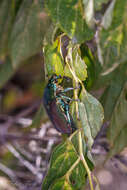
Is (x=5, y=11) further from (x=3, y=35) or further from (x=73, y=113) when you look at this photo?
(x=73, y=113)

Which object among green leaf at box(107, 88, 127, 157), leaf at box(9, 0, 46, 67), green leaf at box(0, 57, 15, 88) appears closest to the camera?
green leaf at box(107, 88, 127, 157)

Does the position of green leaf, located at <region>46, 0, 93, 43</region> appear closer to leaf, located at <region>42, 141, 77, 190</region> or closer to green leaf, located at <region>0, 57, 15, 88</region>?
leaf, located at <region>42, 141, 77, 190</region>

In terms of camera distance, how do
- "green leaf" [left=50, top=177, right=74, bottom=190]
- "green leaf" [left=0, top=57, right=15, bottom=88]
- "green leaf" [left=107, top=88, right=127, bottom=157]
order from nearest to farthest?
"green leaf" [left=50, top=177, right=74, bottom=190]
"green leaf" [left=107, top=88, right=127, bottom=157]
"green leaf" [left=0, top=57, right=15, bottom=88]

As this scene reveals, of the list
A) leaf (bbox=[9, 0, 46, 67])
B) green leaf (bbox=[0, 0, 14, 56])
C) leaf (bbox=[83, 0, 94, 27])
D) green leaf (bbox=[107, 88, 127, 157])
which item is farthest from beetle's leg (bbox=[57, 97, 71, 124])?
green leaf (bbox=[0, 0, 14, 56])

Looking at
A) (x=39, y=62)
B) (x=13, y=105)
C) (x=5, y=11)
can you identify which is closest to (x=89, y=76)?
(x=5, y=11)

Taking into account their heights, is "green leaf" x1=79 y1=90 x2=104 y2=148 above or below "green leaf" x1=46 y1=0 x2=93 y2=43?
below

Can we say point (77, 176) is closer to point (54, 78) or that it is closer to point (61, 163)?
point (61, 163)

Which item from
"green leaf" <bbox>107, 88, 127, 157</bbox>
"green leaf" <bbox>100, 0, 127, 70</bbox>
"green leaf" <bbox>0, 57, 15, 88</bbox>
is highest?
"green leaf" <bbox>100, 0, 127, 70</bbox>
